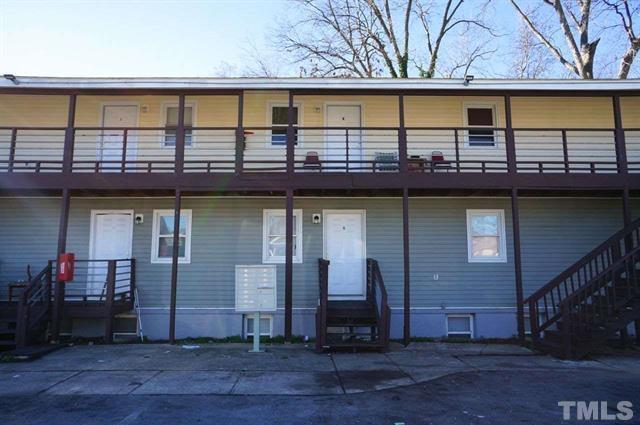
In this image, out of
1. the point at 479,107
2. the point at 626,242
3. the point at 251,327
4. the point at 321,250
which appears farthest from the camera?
the point at 479,107

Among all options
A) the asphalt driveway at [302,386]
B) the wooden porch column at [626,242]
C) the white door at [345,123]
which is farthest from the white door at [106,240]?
the wooden porch column at [626,242]

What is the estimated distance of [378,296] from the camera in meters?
9.56

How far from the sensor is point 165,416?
4.84m

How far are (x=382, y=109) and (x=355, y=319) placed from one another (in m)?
5.30

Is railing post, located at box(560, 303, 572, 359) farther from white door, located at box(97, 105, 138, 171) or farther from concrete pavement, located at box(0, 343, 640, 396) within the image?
white door, located at box(97, 105, 138, 171)

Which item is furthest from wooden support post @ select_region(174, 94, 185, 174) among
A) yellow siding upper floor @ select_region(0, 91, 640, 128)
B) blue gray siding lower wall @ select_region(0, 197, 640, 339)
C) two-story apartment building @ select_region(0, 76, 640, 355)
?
yellow siding upper floor @ select_region(0, 91, 640, 128)

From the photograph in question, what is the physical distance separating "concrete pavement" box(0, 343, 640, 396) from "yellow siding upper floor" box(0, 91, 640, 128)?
5404mm

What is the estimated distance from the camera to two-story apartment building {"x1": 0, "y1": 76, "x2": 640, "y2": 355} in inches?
355

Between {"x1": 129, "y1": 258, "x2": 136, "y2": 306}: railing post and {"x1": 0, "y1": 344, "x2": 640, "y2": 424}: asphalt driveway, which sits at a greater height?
{"x1": 129, "y1": 258, "x2": 136, "y2": 306}: railing post

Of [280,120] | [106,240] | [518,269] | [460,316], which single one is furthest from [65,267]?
[518,269]

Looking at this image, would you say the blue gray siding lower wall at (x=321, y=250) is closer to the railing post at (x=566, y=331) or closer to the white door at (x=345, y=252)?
the white door at (x=345, y=252)

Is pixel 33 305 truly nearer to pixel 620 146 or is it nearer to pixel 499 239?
pixel 499 239

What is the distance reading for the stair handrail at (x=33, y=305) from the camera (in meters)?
7.97

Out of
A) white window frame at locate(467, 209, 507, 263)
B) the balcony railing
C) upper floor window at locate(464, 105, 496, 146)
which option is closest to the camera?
white window frame at locate(467, 209, 507, 263)
